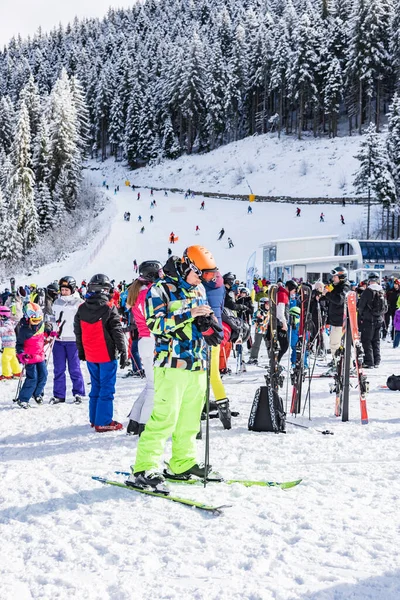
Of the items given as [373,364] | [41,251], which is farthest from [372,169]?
[373,364]

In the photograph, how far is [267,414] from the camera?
5.93 meters

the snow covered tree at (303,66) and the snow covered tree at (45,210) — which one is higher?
the snow covered tree at (303,66)

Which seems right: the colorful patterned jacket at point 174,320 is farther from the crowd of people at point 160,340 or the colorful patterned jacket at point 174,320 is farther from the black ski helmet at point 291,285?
the black ski helmet at point 291,285

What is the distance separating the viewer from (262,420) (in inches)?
233

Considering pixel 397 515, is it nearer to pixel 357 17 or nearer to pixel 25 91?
pixel 25 91

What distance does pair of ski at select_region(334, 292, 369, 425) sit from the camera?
629 centimetres

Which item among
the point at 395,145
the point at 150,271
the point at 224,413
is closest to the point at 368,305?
the point at 224,413

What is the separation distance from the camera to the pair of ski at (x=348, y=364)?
6285 millimetres

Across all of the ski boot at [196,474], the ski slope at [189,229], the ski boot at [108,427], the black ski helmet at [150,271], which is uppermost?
the ski slope at [189,229]

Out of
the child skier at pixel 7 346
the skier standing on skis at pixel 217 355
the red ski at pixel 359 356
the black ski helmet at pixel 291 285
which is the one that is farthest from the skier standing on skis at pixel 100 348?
the black ski helmet at pixel 291 285

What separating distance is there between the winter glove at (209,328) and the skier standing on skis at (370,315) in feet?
23.0

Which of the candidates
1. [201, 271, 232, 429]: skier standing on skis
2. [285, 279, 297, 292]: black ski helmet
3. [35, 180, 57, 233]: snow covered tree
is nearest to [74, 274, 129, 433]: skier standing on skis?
[201, 271, 232, 429]: skier standing on skis

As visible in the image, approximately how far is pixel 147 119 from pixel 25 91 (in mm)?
24163

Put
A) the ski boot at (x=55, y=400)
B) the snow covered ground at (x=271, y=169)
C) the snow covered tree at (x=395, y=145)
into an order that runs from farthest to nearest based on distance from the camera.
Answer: the snow covered ground at (x=271, y=169) < the snow covered tree at (x=395, y=145) < the ski boot at (x=55, y=400)
